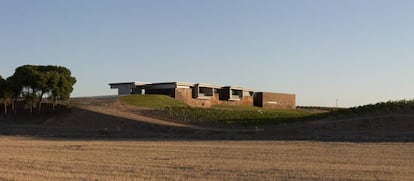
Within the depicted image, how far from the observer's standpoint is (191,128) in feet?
182

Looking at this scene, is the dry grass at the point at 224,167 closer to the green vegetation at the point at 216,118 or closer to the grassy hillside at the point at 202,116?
the green vegetation at the point at 216,118

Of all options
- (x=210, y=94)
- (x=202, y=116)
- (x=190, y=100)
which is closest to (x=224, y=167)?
(x=202, y=116)

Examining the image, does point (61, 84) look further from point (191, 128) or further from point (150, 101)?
point (191, 128)

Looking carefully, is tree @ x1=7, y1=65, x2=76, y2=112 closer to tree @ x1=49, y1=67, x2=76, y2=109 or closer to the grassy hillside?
tree @ x1=49, y1=67, x2=76, y2=109

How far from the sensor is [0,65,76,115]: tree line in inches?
2653

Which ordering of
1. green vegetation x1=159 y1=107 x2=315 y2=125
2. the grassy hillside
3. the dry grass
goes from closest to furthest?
the dry grass, green vegetation x1=159 y1=107 x2=315 y2=125, the grassy hillside

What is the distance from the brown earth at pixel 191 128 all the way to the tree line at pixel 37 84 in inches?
121

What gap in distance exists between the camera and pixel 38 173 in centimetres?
1906

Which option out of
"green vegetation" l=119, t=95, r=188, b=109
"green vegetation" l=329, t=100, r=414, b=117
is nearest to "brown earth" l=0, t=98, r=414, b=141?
"green vegetation" l=329, t=100, r=414, b=117

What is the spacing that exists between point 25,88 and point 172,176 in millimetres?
54789

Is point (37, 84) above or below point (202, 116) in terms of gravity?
above

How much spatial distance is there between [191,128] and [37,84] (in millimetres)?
21188

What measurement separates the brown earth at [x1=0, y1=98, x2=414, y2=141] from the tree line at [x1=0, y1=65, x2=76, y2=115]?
3083mm

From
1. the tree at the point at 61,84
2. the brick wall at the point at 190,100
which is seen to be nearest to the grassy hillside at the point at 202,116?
the tree at the point at 61,84
